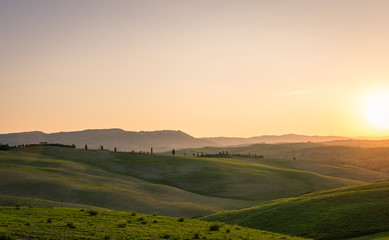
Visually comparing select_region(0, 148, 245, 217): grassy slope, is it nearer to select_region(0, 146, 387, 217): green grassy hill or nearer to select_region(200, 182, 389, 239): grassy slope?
select_region(0, 146, 387, 217): green grassy hill

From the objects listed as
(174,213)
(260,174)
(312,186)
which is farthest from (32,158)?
(312,186)

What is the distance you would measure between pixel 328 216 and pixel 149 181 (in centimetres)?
5089

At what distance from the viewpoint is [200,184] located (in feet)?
253

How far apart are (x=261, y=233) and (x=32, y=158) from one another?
6805cm

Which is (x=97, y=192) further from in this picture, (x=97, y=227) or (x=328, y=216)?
(x=328, y=216)

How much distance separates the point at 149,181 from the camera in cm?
7831

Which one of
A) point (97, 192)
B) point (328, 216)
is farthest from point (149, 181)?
point (328, 216)

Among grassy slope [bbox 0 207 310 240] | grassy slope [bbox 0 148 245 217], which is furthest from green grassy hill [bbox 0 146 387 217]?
grassy slope [bbox 0 207 310 240]

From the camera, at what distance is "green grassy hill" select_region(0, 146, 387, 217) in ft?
170

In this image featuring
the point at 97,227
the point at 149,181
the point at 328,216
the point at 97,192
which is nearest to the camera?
the point at 97,227

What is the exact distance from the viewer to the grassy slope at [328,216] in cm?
2995

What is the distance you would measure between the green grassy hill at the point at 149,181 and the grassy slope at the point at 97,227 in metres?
15.0

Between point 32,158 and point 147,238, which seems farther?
point 32,158

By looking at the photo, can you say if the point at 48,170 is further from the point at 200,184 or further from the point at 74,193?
the point at 200,184
